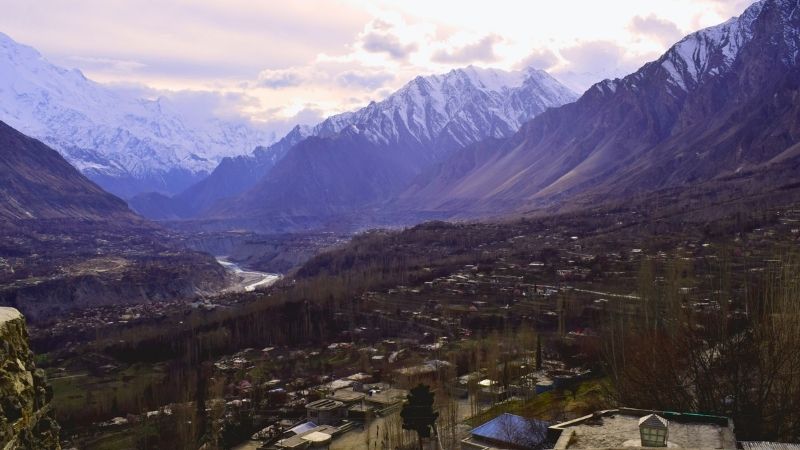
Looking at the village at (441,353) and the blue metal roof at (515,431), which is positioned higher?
the blue metal roof at (515,431)

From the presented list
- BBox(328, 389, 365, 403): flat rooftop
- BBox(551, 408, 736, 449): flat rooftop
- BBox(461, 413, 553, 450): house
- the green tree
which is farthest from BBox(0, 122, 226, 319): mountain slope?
BBox(551, 408, 736, 449): flat rooftop

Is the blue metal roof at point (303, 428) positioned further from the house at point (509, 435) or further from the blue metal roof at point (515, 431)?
the blue metal roof at point (515, 431)

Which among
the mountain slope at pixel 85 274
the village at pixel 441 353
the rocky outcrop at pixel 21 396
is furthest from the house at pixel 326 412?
the mountain slope at pixel 85 274

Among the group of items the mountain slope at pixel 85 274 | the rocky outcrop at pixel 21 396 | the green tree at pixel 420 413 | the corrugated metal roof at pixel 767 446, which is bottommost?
the mountain slope at pixel 85 274

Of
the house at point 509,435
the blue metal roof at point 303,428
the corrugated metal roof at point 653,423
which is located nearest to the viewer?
the corrugated metal roof at point 653,423

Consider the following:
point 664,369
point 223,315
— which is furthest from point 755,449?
point 223,315

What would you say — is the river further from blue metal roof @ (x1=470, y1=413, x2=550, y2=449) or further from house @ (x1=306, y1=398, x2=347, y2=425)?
blue metal roof @ (x1=470, y1=413, x2=550, y2=449)

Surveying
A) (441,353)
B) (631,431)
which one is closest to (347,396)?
(441,353)

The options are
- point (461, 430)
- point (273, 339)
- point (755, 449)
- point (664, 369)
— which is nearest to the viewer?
point (755, 449)

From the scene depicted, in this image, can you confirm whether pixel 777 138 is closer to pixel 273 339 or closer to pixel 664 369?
pixel 273 339
